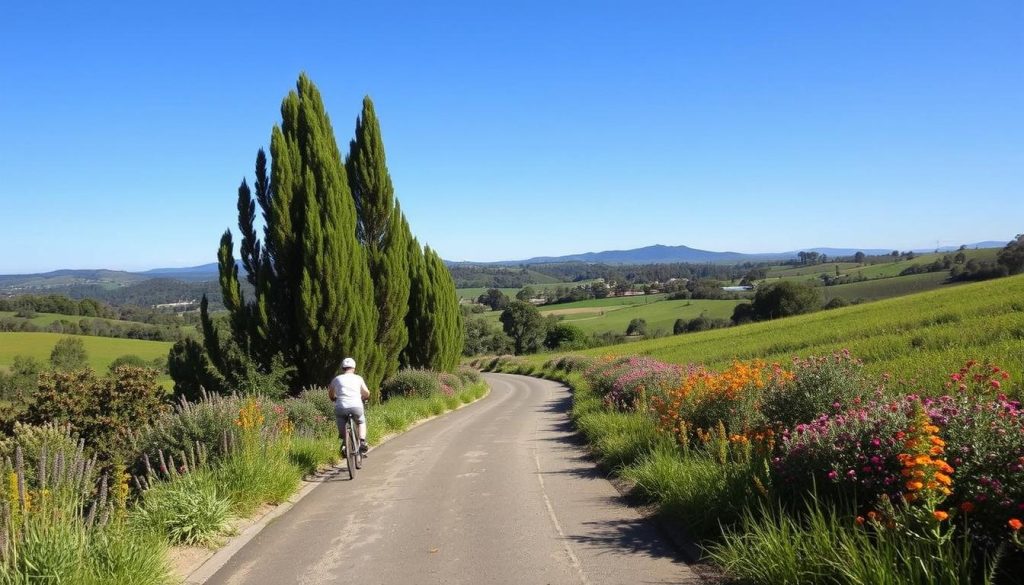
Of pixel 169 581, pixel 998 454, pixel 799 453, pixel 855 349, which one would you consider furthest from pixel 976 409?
pixel 855 349

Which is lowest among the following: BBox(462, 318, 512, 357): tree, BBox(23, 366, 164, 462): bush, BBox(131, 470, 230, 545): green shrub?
BBox(462, 318, 512, 357): tree

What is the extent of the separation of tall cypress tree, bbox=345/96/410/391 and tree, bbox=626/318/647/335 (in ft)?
208

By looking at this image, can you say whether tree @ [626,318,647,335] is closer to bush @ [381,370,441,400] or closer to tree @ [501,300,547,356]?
tree @ [501,300,547,356]

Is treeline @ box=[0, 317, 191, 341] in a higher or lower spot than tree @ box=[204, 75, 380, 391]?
lower

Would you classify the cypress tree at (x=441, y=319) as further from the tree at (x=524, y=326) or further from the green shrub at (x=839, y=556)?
the tree at (x=524, y=326)

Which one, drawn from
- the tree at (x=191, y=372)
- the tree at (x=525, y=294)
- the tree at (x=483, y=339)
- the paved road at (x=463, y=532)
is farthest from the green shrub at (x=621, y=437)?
the tree at (x=525, y=294)

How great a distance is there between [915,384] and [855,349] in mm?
8768

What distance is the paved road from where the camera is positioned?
17.4ft

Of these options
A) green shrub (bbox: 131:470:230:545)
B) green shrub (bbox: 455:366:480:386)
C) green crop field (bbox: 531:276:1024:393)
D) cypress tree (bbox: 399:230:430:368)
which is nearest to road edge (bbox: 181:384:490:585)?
green shrub (bbox: 131:470:230:545)

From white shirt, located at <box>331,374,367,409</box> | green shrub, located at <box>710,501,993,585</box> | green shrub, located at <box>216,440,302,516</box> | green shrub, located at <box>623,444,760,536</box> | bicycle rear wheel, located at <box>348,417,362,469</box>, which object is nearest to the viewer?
green shrub, located at <box>710,501,993,585</box>

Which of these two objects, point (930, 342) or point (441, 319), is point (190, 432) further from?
point (441, 319)

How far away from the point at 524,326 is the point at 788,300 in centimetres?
3731

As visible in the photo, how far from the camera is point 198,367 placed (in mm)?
20328

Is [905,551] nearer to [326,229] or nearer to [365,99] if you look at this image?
[326,229]
